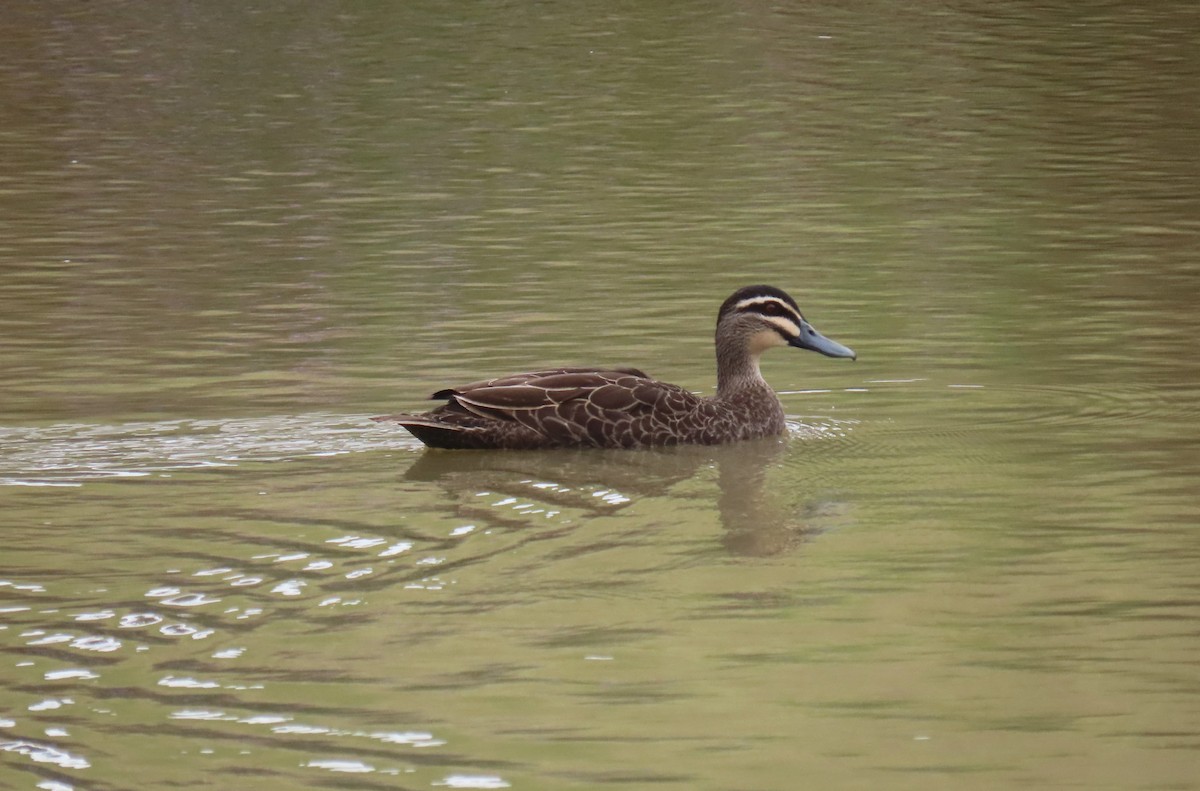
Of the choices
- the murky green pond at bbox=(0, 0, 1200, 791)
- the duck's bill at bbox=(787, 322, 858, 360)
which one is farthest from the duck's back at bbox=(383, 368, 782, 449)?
the duck's bill at bbox=(787, 322, 858, 360)

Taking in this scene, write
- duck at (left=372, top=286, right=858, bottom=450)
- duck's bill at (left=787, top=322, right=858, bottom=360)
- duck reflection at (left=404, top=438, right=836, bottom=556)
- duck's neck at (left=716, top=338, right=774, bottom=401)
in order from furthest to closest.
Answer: duck's bill at (left=787, top=322, right=858, bottom=360)
duck's neck at (left=716, top=338, right=774, bottom=401)
duck at (left=372, top=286, right=858, bottom=450)
duck reflection at (left=404, top=438, right=836, bottom=556)

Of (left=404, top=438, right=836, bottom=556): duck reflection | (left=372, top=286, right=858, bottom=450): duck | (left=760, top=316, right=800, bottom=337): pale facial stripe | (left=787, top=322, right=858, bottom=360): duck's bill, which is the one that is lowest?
(left=404, top=438, right=836, bottom=556): duck reflection

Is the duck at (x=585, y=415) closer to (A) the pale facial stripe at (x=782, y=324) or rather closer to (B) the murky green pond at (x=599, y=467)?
(B) the murky green pond at (x=599, y=467)

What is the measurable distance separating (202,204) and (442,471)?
1050 cm

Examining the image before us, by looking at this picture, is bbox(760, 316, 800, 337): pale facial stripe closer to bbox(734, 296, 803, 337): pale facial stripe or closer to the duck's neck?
bbox(734, 296, 803, 337): pale facial stripe

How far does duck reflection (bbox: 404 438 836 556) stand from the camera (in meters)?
10.3

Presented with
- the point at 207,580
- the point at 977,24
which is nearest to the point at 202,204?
the point at 207,580

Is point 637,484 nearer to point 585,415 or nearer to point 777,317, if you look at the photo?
point 585,415

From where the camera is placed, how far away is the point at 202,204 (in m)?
21.3

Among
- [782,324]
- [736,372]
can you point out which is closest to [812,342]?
[782,324]

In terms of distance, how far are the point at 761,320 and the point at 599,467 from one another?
5.56 ft

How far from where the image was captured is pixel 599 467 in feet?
37.9

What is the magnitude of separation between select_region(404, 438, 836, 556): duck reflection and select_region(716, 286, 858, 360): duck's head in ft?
2.67

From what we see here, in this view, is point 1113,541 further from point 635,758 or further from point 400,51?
point 400,51
